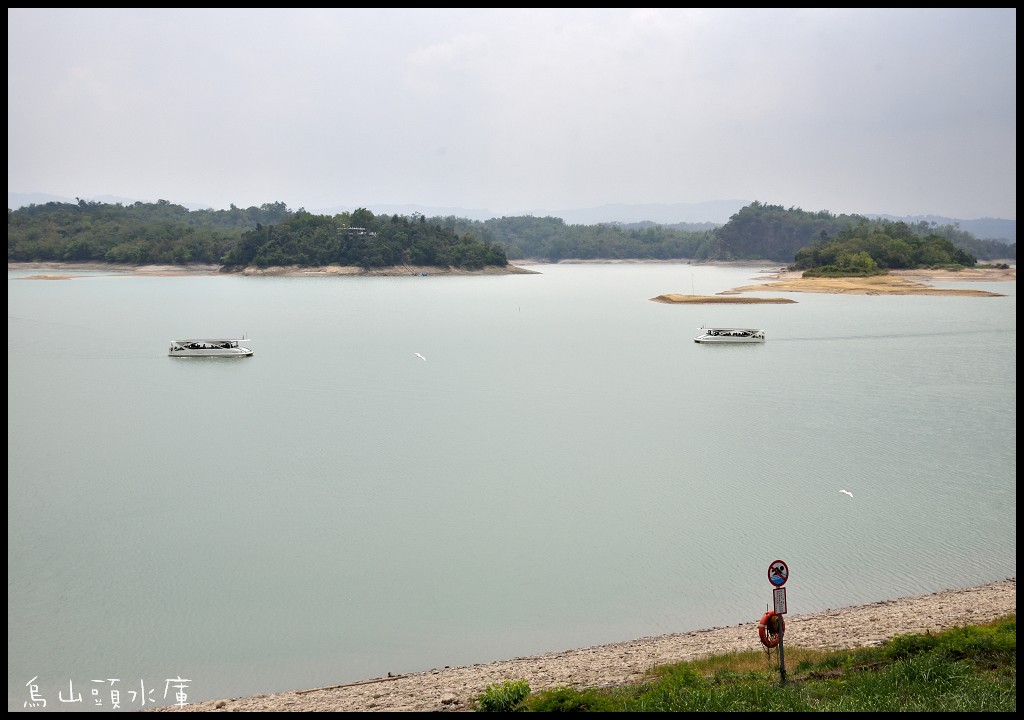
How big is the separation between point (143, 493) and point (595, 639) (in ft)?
30.4

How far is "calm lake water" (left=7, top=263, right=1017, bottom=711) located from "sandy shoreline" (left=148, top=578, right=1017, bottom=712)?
528 millimetres

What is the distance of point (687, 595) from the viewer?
10.8 metres

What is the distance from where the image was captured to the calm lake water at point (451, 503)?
31.6ft

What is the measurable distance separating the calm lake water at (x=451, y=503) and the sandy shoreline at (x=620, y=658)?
1.73 feet

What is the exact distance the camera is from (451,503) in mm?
14492

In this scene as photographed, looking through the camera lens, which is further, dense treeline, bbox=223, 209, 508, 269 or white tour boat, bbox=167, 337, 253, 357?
dense treeline, bbox=223, 209, 508, 269

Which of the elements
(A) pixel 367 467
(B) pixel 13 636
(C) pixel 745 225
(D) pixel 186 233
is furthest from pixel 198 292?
(C) pixel 745 225

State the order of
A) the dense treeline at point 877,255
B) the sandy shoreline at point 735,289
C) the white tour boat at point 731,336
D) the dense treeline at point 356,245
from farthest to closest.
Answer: the dense treeline at point 356,245 < the dense treeline at point 877,255 < the sandy shoreline at point 735,289 < the white tour boat at point 731,336

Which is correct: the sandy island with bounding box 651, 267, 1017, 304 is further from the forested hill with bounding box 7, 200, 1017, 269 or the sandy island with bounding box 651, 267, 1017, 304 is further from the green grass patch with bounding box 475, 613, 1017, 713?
the green grass patch with bounding box 475, 613, 1017, 713

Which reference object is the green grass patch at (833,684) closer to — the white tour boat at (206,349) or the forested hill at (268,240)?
the white tour boat at (206,349)

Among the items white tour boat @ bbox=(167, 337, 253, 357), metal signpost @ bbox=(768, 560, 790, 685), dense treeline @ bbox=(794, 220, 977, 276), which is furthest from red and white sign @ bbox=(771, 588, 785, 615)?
dense treeline @ bbox=(794, 220, 977, 276)

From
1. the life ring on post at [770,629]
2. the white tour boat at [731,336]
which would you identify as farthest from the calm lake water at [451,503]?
the white tour boat at [731,336]

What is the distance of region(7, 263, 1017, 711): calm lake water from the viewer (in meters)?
9.62

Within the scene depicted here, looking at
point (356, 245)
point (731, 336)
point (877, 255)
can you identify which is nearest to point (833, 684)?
point (731, 336)
